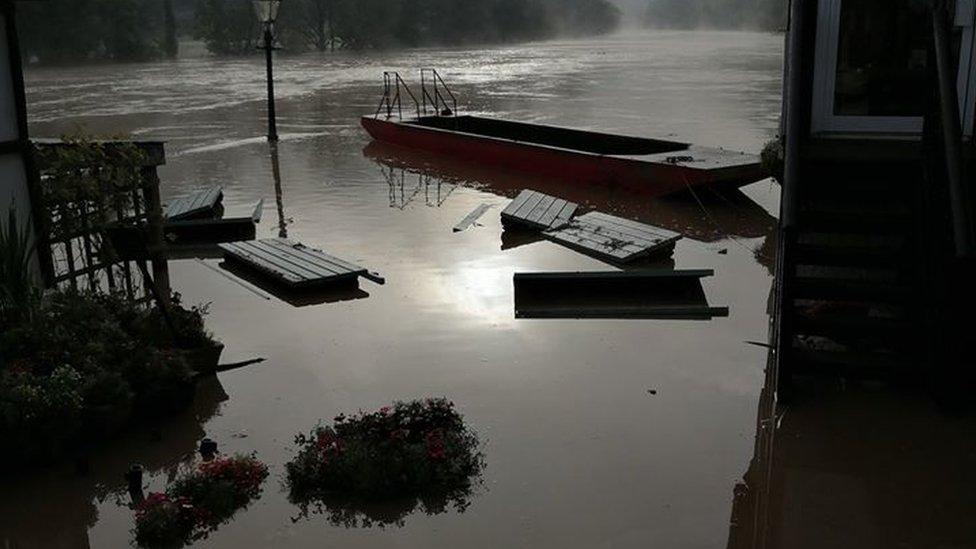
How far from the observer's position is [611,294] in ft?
39.1

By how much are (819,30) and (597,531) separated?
610 cm

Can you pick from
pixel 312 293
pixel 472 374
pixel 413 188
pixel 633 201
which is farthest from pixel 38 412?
pixel 413 188

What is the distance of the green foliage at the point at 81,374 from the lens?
7059 mm

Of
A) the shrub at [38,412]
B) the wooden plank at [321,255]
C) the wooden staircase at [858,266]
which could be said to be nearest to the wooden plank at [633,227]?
the wooden plank at [321,255]

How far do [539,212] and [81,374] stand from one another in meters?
9.66

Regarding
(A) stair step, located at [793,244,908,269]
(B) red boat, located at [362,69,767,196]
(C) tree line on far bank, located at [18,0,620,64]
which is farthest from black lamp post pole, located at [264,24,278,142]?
(C) tree line on far bank, located at [18,0,620,64]

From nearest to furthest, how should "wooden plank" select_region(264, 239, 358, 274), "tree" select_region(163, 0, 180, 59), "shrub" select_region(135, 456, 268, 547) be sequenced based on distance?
"shrub" select_region(135, 456, 268, 547)
"wooden plank" select_region(264, 239, 358, 274)
"tree" select_region(163, 0, 180, 59)

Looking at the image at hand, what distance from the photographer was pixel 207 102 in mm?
42031

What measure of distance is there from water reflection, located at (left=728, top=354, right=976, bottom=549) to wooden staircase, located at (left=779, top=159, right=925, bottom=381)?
40cm

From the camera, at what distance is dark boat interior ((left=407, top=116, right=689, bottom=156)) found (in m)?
20.5

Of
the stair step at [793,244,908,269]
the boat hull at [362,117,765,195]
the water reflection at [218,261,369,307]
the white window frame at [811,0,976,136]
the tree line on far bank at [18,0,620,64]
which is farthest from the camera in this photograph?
the tree line on far bank at [18,0,620,64]

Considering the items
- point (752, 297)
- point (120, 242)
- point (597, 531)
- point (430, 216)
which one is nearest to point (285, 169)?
point (430, 216)

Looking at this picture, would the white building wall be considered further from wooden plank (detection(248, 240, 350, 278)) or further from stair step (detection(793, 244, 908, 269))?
stair step (detection(793, 244, 908, 269))

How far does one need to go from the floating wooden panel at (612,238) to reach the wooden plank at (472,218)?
1.93 metres
